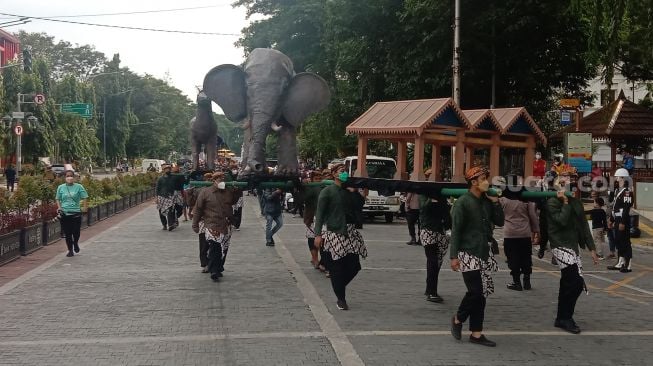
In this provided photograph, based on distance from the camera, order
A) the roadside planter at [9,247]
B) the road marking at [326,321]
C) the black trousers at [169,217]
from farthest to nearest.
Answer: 1. the black trousers at [169,217]
2. the roadside planter at [9,247]
3. the road marking at [326,321]

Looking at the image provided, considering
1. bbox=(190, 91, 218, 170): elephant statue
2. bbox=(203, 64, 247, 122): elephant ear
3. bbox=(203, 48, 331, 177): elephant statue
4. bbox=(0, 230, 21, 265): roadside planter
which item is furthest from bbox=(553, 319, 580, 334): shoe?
bbox=(0, 230, 21, 265): roadside planter

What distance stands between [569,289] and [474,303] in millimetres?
1391

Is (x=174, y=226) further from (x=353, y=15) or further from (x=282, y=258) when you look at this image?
(x=353, y=15)

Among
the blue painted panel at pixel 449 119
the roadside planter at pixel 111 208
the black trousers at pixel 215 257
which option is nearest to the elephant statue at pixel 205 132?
the black trousers at pixel 215 257

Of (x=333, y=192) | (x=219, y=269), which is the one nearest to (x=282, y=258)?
(x=219, y=269)

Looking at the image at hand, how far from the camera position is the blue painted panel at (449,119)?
759cm

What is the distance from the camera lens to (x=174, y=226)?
63.7 feet

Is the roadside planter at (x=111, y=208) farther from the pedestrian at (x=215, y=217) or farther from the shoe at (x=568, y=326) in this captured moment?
the shoe at (x=568, y=326)

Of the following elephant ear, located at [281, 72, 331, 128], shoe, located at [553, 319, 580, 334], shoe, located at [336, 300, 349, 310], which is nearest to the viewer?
shoe, located at [553, 319, 580, 334]

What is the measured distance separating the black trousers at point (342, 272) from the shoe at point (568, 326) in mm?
2548

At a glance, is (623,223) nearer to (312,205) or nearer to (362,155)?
(312,205)

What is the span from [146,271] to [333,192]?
4.27 m

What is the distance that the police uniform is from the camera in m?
12.8

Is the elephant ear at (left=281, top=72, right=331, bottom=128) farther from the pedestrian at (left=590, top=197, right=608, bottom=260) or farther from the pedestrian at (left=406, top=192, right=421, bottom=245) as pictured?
the pedestrian at (left=406, top=192, right=421, bottom=245)
